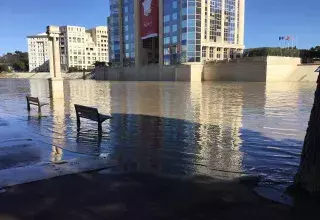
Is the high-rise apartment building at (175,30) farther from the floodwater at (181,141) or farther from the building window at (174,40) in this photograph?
the floodwater at (181,141)

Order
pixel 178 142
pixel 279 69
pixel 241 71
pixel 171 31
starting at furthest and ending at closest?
1. pixel 171 31
2. pixel 241 71
3. pixel 279 69
4. pixel 178 142

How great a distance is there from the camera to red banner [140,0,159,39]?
72.3 metres

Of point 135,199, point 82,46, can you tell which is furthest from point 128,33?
point 82,46

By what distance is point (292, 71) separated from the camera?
54156mm

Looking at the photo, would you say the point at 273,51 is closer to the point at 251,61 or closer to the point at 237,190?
the point at 251,61

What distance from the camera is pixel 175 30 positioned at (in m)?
68.0

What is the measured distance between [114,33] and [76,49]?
77.9 metres

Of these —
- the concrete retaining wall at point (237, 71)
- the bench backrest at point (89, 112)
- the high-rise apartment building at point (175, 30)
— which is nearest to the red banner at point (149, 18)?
the high-rise apartment building at point (175, 30)

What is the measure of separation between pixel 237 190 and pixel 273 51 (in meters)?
64.7

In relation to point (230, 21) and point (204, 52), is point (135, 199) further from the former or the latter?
point (230, 21)

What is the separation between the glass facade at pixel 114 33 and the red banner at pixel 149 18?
11.3 meters

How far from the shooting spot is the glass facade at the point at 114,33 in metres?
87.3

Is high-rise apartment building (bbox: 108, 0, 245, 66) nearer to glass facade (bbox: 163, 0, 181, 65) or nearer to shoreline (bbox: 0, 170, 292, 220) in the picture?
glass facade (bbox: 163, 0, 181, 65)

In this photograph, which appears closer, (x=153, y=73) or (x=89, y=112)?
(x=89, y=112)
